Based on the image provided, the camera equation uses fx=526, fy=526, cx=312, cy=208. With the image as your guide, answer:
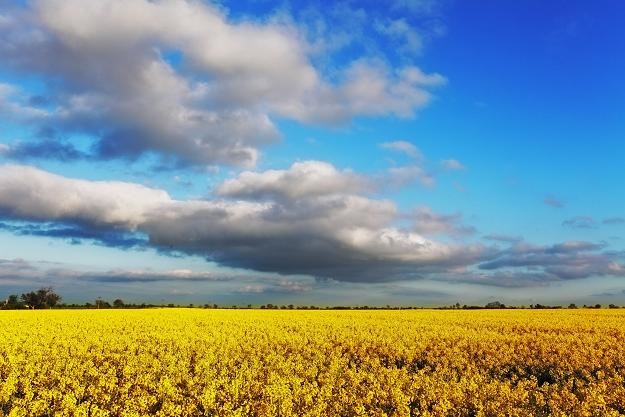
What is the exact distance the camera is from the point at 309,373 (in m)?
16.8

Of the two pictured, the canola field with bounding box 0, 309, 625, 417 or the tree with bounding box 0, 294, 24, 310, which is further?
the tree with bounding box 0, 294, 24, 310

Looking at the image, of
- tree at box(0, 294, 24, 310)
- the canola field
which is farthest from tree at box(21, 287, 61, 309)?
the canola field

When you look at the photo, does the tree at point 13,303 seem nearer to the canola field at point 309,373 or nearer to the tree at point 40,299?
the tree at point 40,299

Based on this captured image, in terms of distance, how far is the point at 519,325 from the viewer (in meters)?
36.7

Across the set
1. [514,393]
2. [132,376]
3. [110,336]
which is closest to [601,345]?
[514,393]

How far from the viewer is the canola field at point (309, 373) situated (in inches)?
490

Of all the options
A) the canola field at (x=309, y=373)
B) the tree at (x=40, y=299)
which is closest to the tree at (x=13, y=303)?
the tree at (x=40, y=299)

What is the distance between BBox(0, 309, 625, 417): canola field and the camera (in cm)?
1245

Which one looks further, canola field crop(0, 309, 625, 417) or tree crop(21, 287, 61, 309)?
tree crop(21, 287, 61, 309)

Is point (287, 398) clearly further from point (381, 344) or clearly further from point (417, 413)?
point (381, 344)

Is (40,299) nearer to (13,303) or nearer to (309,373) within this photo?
(13,303)

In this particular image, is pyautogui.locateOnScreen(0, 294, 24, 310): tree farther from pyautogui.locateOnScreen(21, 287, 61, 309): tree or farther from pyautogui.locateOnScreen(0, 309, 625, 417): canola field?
pyautogui.locateOnScreen(0, 309, 625, 417): canola field

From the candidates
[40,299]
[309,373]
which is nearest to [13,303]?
[40,299]

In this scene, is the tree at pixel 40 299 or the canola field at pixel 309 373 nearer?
the canola field at pixel 309 373
